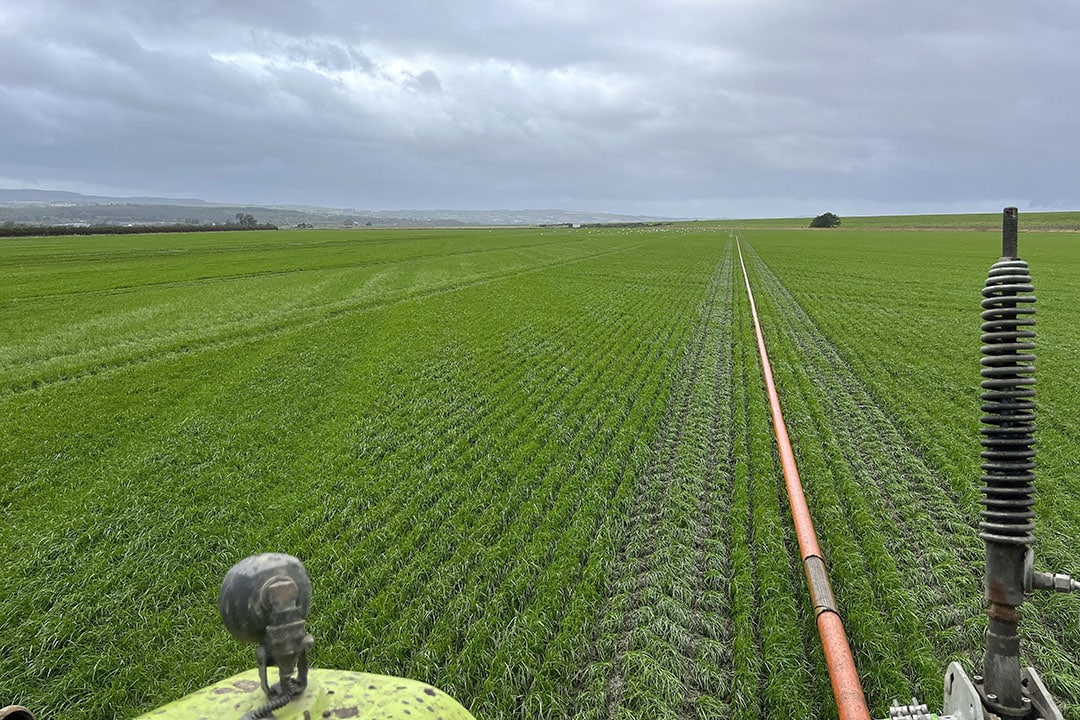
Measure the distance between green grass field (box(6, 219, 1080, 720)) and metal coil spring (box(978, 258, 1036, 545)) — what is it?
3.05m

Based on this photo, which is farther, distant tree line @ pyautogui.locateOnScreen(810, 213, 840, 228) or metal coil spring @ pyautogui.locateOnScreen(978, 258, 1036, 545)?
distant tree line @ pyautogui.locateOnScreen(810, 213, 840, 228)

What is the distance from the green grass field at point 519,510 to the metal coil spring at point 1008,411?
120 inches

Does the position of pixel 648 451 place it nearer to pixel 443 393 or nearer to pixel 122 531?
pixel 443 393

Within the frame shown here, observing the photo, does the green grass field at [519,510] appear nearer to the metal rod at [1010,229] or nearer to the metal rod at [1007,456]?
the metal rod at [1007,456]

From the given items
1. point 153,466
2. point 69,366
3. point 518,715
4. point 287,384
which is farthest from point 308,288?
point 518,715

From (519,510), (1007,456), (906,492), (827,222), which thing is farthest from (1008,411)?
(827,222)

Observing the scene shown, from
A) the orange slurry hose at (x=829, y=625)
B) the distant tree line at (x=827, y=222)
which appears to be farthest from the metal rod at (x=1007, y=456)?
the distant tree line at (x=827, y=222)

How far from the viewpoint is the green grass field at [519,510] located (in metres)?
5.13

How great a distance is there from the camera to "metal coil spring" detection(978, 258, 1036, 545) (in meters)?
2.21

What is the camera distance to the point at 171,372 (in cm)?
1507

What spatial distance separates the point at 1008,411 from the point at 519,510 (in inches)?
249

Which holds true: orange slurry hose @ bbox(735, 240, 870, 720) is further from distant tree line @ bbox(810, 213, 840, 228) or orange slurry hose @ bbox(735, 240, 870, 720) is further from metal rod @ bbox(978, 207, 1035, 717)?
distant tree line @ bbox(810, 213, 840, 228)

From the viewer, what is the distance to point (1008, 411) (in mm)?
2260

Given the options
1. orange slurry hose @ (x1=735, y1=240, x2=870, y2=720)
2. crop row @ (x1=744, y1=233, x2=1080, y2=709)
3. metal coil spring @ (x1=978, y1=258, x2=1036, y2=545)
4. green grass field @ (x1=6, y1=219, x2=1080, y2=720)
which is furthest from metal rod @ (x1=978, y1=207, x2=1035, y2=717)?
crop row @ (x1=744, y1=233, x2=1080, y2=709)
